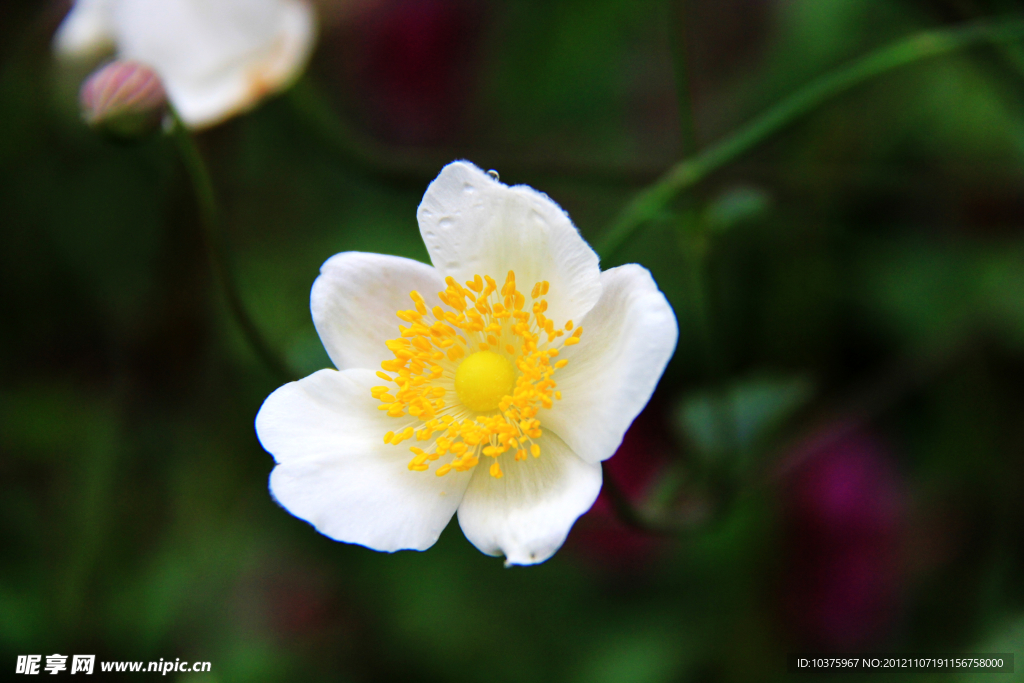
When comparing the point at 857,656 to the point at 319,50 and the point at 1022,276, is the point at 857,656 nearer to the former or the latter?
the point at 1022,276

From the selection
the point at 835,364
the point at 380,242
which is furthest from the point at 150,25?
the point at 835,364

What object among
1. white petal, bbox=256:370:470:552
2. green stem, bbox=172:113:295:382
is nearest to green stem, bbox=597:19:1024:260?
white petal, bbox=256:370:470:552

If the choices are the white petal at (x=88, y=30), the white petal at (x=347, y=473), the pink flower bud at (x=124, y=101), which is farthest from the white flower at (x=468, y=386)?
the white petal at (x=88, y=30)

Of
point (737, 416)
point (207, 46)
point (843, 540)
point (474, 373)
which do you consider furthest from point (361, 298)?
point (843, 540)

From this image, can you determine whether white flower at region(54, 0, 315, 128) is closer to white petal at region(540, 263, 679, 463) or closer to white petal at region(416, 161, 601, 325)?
white petal at region(416, 161, 601, 325)

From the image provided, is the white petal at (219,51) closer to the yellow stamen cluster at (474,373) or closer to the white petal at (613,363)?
the yellow stamen cluster at (474,373)

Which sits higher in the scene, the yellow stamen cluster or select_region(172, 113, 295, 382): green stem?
select_region(172, 113, 295, 382): green stem
